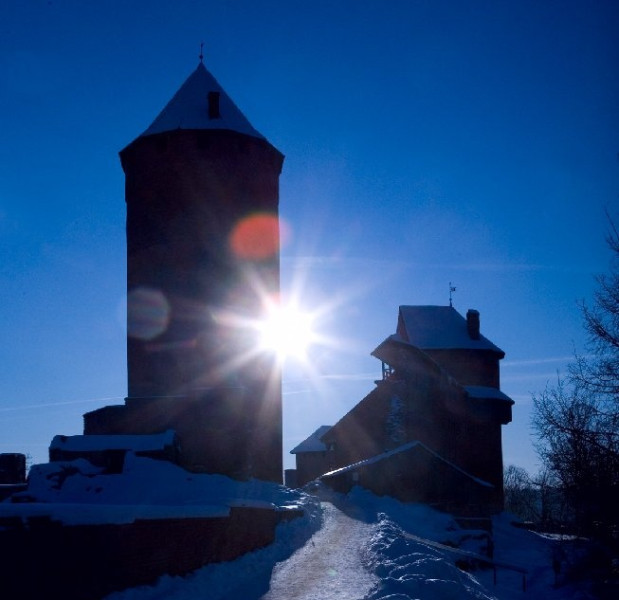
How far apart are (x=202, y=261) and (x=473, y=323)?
18.6m

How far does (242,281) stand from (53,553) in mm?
19064

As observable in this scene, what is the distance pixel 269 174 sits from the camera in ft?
96.6

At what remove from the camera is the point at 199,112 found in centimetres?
2870

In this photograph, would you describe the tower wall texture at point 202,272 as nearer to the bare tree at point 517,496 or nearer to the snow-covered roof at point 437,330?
the snow-covered roof at point 437,330

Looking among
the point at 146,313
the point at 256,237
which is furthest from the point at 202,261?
the point at 146,313

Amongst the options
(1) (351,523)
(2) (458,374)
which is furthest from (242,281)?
(2) (458,374)

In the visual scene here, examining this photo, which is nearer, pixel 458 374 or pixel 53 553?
pixel 53 553

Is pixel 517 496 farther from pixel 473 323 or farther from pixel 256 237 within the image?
pixel 256 237

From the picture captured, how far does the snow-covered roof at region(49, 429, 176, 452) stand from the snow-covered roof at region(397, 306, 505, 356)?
20778 mm

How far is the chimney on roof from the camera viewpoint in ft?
134

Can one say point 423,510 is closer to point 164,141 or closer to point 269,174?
point 269,174

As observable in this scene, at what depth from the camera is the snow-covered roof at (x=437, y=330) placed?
39.8 meters

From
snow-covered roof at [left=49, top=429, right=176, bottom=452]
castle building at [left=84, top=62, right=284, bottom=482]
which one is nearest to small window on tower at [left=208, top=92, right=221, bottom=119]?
castle building at [left=84, top=62, right=284, bottom=482]

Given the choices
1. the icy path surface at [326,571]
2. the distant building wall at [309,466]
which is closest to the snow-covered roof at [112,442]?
the icy path surface at [326,571]
